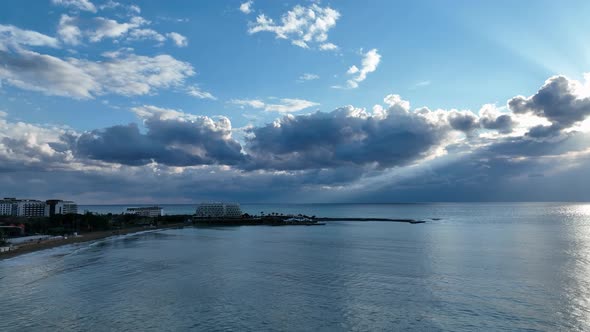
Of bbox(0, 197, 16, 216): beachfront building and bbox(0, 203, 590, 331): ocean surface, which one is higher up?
bbox(0, 197, 16, 216): beachfront building

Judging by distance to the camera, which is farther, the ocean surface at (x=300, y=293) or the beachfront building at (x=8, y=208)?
the beachfront building at (x=8, y=208)

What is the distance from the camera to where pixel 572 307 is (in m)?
29.6

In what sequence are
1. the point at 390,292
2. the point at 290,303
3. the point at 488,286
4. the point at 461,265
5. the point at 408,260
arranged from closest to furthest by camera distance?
the point at 290,303
the point at 390,292
the point at 488,286
the point at 461,265
the point at 408,260

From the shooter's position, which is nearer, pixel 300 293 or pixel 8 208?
pixel 300 293

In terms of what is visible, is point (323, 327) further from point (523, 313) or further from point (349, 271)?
point (349, 271)

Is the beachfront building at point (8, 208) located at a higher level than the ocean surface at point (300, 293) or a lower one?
higher

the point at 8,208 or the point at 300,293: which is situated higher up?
the point at 8,208

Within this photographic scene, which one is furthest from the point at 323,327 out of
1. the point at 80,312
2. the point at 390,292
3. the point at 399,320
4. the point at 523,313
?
the point at 80,312

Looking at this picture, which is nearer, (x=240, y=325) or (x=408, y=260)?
(x=240, y=325)

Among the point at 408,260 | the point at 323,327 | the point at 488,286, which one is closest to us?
the point at 323,327

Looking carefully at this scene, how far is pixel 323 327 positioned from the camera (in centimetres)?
2556

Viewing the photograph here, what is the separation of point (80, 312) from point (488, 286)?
34.1m

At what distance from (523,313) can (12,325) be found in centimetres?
3465

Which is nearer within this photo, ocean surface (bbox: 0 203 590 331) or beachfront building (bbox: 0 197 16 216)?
ocean surface (bbox: 0 203 590 331)
